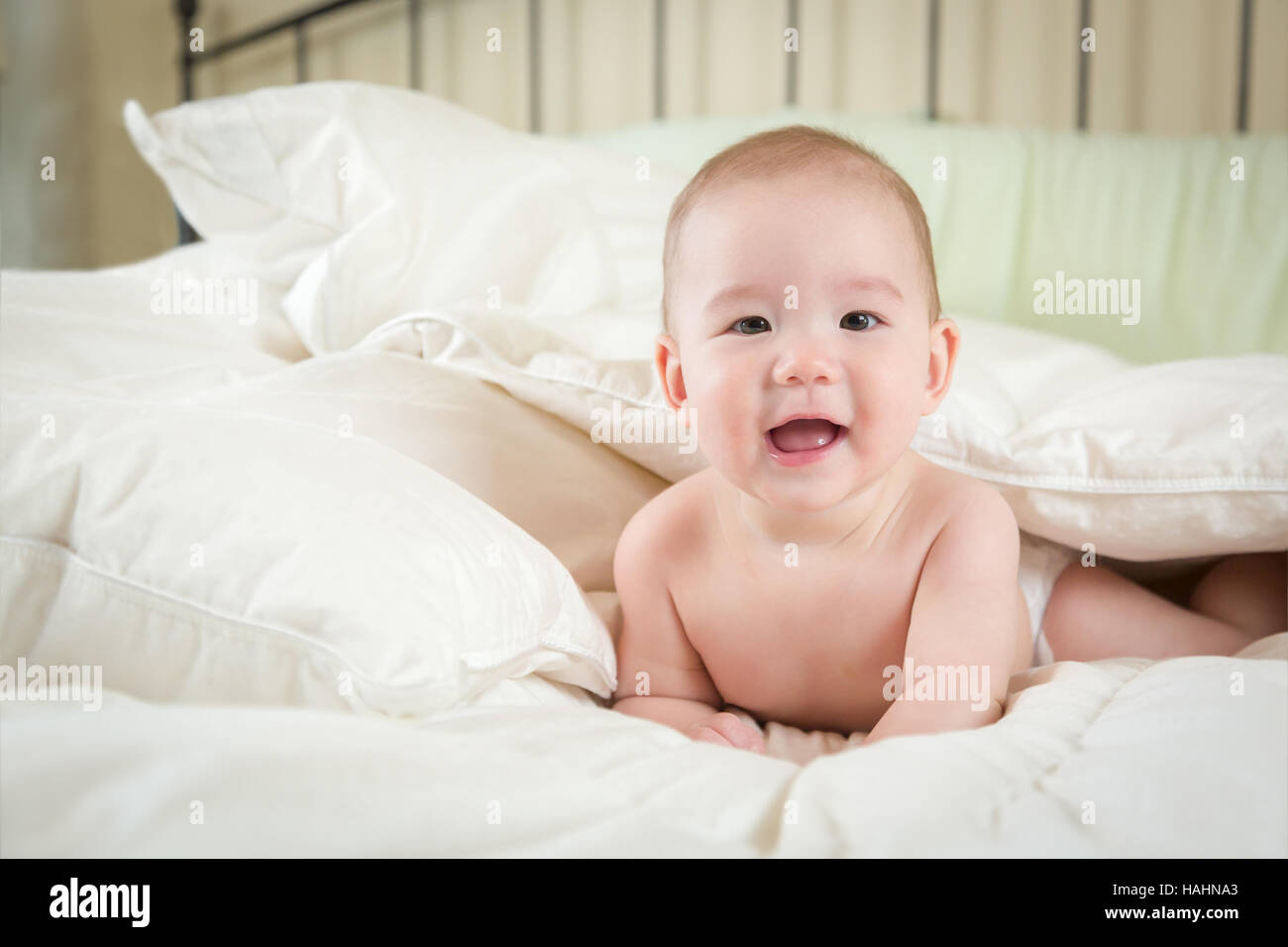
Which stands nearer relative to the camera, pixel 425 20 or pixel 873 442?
pixel 873 442

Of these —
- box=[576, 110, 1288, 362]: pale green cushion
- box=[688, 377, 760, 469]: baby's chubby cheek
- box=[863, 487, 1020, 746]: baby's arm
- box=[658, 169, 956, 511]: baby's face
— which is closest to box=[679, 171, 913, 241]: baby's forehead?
box=[658, 169, 956, 511]: baby's face

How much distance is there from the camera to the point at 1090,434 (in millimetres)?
831

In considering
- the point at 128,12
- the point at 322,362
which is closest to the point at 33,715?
the point at 322,362

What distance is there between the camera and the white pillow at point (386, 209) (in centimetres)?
116

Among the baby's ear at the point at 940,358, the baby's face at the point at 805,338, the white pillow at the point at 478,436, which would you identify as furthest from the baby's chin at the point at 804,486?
the white pillow at the point at 478,436

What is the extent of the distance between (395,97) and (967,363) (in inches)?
29.4

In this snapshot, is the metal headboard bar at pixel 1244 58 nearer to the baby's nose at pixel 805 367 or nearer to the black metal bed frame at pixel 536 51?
the black metal bed frame at pixel 536 51

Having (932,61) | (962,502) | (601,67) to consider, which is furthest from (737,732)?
(601,67)

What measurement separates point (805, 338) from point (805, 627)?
0.75ft

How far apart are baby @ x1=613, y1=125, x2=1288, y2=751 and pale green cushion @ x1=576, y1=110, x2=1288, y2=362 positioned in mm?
601

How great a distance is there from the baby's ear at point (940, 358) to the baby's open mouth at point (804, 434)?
3.8 inches

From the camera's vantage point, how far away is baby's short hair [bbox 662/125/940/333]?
0.73 m
